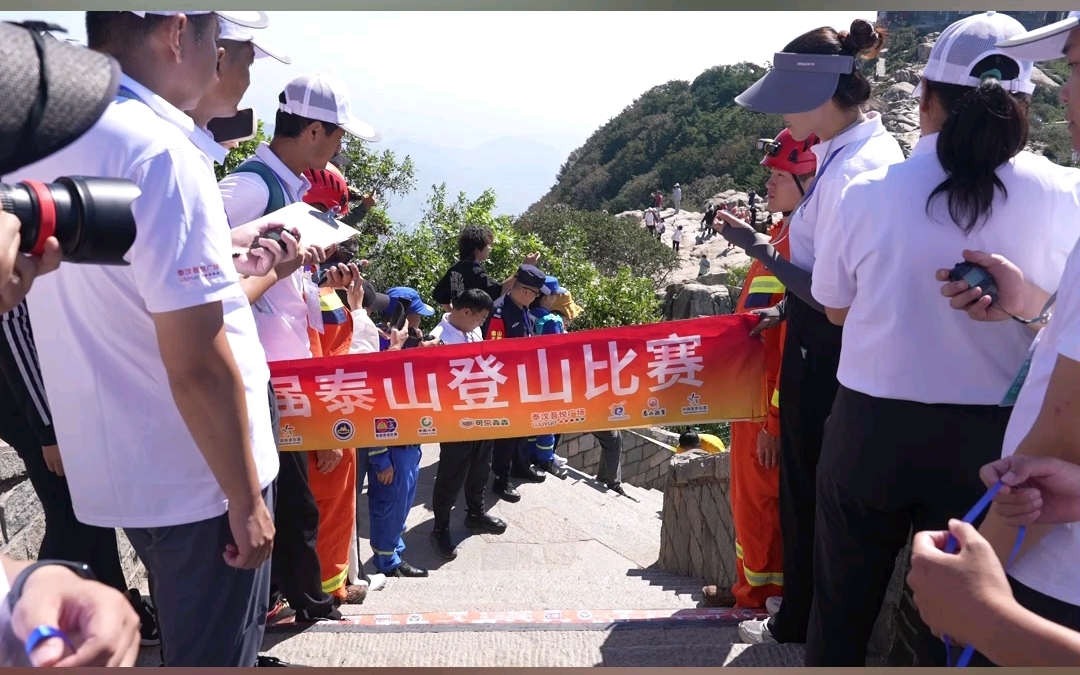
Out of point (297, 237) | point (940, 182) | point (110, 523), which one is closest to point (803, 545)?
point (940, 182)

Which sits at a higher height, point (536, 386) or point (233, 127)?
point (233, 127)

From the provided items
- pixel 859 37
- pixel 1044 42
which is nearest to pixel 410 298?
pixel 859 37

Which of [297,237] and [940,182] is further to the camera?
[297,237]

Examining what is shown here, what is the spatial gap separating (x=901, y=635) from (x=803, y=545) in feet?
1.51

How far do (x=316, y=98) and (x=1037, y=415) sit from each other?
2.75 m

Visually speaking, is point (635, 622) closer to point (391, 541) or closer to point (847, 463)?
point (847, 463)

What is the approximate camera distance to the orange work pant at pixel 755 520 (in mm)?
3529

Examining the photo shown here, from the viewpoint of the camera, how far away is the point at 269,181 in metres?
3.17

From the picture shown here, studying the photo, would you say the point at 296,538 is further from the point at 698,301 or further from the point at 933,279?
the point at 698,301

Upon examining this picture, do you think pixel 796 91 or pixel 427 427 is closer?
pixel 796 91

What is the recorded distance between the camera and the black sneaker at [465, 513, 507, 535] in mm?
6125

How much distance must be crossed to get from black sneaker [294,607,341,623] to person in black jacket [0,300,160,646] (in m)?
0.72

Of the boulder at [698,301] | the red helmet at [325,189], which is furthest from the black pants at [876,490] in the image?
the boulder at [698,301]

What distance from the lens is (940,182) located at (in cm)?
232
